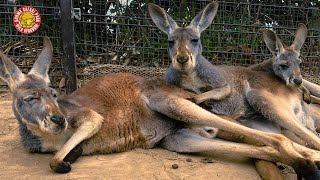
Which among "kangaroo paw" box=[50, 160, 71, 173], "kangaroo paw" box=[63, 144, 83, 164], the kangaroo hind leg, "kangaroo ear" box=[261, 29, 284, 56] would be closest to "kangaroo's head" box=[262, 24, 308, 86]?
"kangaroo ear" box=[261, 29, 284, 56]

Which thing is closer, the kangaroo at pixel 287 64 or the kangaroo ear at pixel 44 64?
the kangaroo ear at pixel 44 64

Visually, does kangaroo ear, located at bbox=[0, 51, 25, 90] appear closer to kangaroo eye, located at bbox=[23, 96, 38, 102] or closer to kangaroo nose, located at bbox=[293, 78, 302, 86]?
kangaroo eye, located at bbox=[23, 96, 38, 102]

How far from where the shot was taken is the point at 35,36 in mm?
6422

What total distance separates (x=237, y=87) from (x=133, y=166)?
60.6 inches

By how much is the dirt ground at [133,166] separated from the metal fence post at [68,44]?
158 centimetres

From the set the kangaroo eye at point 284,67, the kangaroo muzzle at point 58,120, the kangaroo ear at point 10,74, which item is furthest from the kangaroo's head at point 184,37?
the kangaroo ear at point 10,74

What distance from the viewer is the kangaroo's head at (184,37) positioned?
4785mm

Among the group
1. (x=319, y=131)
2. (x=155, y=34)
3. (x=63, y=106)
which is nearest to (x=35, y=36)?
(x=155, y=34)

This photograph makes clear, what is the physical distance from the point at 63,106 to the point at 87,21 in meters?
2.14

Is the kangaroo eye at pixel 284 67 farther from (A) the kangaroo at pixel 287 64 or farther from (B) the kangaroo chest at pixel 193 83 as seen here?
(B) the kangaroo chest at pixel 193 83

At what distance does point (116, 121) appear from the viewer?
4578 millimetres

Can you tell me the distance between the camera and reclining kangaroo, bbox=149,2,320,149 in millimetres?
4754

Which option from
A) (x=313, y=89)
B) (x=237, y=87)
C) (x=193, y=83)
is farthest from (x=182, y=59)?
(x=313, y=89)

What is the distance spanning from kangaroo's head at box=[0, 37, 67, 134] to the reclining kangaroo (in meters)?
1.31
